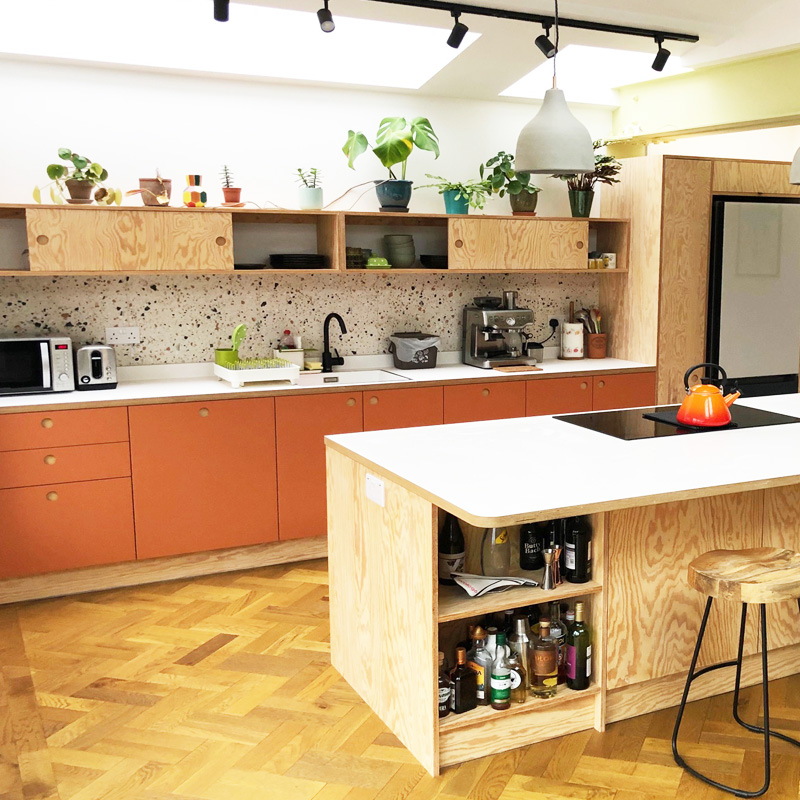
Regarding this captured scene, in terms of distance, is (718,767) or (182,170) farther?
(182,170)

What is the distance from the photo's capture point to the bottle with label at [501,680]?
8.27 ft

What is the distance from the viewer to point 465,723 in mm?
2490

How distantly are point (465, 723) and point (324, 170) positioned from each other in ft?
10.4

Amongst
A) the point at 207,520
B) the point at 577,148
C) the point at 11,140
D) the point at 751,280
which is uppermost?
the point at 11,140

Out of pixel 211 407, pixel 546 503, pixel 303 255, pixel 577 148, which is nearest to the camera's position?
pixel 546 503

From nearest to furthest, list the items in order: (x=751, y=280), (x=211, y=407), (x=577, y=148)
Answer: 1. (x=577, y=148)
2. (x=211, y=407)
3. (x=751, y=280)

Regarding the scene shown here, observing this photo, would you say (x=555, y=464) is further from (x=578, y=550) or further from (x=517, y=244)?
(x=517, y=244)

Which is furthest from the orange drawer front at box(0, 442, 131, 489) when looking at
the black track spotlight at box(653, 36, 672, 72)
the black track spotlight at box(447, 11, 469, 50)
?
the black track spotlight at box(653, 36, 672, 72)

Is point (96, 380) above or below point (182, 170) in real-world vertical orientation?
below

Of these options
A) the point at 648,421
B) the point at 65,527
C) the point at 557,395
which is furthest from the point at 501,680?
the point at 557,395

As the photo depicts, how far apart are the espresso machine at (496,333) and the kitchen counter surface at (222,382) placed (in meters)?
0.11

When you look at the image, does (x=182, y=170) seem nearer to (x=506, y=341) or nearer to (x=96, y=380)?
(x=96, y=380)

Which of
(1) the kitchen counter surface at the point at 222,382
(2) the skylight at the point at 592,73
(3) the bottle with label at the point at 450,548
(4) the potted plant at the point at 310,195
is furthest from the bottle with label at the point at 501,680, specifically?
(2) the skylight at the point at 592,73

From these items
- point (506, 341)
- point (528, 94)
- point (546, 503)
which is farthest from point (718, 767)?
point (528, 94)
